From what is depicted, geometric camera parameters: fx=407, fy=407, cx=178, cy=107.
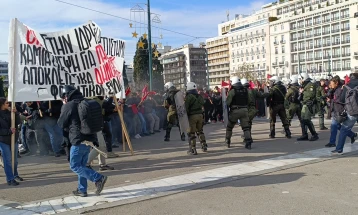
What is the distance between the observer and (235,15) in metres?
132

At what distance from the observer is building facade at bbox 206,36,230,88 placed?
132m

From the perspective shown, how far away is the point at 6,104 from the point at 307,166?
6.10 meters

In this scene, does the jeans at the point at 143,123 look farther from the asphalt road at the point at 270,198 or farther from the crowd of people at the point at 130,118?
the asphalt road at the point at 270,198

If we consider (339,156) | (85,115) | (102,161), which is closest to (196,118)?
(102,161)

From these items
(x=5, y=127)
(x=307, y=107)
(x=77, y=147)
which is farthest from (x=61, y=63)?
(x=307, y=107)

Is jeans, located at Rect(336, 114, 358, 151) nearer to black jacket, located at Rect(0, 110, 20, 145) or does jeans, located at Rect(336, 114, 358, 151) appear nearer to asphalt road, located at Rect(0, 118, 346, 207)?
asphalt road, located at Rect(0, 118, 346, 207)

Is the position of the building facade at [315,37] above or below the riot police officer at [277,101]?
above

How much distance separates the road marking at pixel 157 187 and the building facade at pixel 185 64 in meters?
130

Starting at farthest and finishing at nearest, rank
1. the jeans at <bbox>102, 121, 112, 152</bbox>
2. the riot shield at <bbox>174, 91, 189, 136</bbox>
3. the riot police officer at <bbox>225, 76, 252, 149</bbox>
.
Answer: the riot police officer at <bbox>225, 76, 252, 149</bbox>
the jeans at <bbox>102, 121, 112, 152</bbox>
the riot shield at <bbox>174, 91, 189, 136</bbox>

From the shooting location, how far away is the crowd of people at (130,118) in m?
6.52

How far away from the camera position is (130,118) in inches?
557

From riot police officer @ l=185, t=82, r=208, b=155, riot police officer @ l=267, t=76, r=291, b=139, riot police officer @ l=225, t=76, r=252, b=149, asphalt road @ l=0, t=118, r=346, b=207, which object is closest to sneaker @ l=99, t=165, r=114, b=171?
asphalt road @ l=0, t=118, r=346, b=207

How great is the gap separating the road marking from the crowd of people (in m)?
0.30

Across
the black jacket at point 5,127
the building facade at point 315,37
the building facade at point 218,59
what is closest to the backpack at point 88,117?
the black jacket at point 5,127
